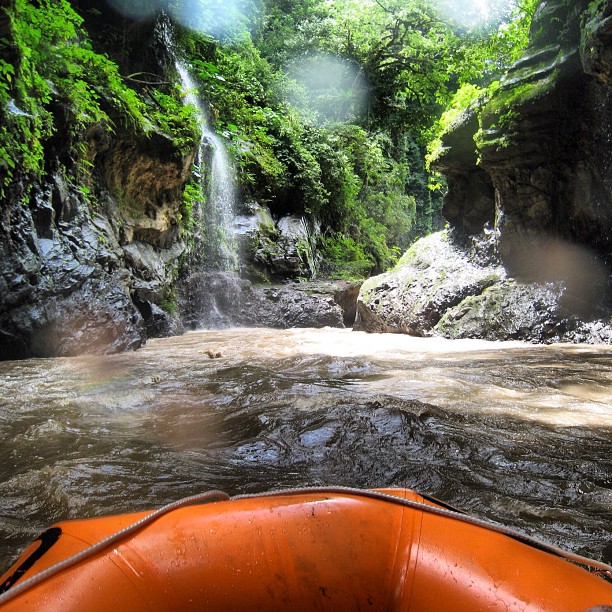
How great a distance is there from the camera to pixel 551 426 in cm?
238

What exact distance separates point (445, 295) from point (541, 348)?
2.61 meters

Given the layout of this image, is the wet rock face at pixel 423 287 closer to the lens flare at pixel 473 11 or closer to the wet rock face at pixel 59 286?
the wet rock face at pixel 59 286

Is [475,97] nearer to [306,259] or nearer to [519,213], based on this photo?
[519,213]

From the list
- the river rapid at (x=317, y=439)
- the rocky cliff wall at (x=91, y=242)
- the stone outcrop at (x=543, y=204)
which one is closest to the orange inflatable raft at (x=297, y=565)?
the river rapid at (x=317, y=439)

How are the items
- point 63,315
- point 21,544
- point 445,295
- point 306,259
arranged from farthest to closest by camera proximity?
point 306,259, point 445,295, point 63,315, point 21,544

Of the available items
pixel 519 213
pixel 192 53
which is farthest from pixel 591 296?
pixel 192 53

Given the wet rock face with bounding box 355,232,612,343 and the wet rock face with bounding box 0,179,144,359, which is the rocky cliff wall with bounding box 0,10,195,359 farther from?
the wet rock face with bounding box 355,232,612,343

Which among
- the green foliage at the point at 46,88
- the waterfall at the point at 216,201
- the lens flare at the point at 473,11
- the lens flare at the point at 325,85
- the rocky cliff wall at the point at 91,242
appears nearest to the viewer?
the green foliage at the point at 46,88

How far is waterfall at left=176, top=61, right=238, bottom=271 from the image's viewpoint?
11555mm

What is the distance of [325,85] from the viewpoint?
53.6 ft

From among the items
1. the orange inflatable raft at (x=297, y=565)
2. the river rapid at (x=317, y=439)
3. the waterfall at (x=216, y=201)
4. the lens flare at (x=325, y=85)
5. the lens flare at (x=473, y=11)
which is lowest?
the river rapid at (x=317, y=439)

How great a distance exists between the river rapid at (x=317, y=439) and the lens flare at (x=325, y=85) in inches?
563

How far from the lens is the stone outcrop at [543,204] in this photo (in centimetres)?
627

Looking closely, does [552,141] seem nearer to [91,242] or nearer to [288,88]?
[91,242]
